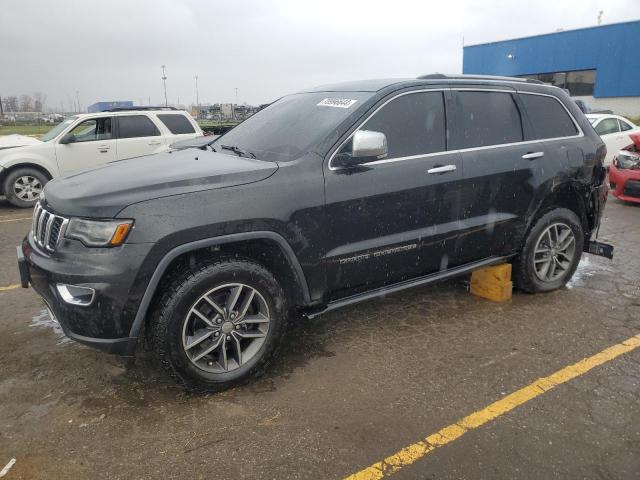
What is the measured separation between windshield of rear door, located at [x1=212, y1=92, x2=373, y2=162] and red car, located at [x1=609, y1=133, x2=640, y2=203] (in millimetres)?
6650

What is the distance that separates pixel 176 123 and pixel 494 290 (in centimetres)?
770

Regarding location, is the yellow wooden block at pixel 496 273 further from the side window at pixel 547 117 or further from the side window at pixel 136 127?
the side window at pixel 136 127

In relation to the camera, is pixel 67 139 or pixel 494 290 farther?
pixel 67 139

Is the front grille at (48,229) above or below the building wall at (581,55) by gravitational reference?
below

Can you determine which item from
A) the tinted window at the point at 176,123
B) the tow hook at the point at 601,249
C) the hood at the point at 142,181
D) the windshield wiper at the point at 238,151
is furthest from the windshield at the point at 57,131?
the tow hook at the point at 601,249

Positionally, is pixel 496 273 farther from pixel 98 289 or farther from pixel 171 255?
pixel 98 289

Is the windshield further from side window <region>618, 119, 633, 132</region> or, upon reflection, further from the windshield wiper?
side window <region>618, 119, 633, 132</region>

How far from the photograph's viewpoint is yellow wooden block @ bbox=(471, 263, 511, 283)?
14.2 feet

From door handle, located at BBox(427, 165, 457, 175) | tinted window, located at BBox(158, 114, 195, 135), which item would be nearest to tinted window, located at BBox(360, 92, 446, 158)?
door handle, located at BBox(427, 165, 457, 175)

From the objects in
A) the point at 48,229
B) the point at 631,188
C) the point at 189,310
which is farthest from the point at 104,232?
the point at 631,188

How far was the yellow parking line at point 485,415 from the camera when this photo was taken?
2408 mm

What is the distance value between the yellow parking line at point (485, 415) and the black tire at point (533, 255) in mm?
923

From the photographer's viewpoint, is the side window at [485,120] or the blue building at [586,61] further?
the blue building at [586,61]

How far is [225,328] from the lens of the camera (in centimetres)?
294
